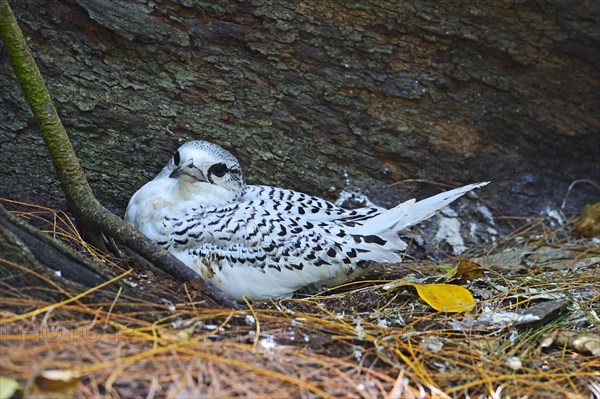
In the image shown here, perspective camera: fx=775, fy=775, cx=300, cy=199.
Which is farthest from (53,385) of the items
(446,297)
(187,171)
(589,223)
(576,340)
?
(589,223)

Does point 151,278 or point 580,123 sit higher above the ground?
point 580,123

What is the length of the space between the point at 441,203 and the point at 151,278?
1811 millimetres

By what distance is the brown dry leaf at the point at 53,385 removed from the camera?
2.77 meters

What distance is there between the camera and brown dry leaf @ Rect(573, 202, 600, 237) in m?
5.67

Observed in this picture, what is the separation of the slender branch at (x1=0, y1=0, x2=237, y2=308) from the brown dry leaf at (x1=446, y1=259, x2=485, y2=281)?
1458mm

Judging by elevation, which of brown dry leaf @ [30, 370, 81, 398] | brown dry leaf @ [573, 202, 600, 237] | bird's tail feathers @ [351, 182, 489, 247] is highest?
brown dry leaf @ [30, 370, 81, 398]

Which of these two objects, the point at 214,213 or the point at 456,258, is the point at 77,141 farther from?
the point at 456,258

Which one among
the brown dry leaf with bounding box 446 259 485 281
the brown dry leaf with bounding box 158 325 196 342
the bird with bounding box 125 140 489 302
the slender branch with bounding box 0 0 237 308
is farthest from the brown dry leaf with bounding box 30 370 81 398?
the brown dry leaf with bounding box 446 259 485 281

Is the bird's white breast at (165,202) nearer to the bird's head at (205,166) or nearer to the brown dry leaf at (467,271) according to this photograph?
the bird's head at (205,166)

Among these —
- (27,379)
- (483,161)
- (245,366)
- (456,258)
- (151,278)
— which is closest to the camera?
(27,379)

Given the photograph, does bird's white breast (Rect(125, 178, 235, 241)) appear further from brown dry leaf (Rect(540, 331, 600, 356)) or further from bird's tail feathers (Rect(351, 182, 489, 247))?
brown dry leaf (Rect(540, 331, 600, 356))

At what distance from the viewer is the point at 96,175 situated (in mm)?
4957

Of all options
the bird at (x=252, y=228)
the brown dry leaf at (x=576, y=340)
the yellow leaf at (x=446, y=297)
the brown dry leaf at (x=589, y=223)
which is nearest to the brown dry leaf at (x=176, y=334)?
the bird at (x=252, y=228)

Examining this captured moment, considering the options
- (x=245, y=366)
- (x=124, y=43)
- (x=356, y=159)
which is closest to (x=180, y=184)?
(x=124, y=43)
